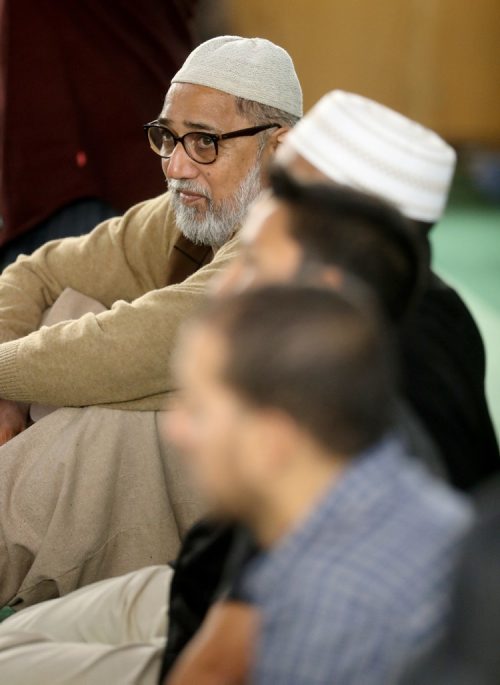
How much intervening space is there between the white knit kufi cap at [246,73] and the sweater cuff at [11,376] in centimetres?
69

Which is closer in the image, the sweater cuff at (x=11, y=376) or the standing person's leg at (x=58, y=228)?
the sweater cuff at (x=11, y=376)

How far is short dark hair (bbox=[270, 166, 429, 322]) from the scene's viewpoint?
1.16 m

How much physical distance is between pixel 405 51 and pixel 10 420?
4.67 meters

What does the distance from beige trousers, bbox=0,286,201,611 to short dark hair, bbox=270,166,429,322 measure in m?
0.97

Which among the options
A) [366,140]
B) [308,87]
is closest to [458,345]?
[366,140]

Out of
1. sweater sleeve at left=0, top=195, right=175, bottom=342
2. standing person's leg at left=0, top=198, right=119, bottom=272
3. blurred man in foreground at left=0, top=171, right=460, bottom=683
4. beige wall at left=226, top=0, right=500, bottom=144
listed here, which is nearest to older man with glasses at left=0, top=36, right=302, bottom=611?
sweater sleeve at left=0, top=195, right=175, bottom=342

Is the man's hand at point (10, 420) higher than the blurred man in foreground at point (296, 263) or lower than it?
lower

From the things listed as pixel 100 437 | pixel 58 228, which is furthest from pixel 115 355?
pixel 58 228

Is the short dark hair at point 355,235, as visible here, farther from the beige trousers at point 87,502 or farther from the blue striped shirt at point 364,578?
the beige trousers at point 87,502

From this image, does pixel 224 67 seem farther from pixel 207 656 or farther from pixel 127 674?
pixel 207 656

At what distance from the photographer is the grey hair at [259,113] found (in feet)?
7.50

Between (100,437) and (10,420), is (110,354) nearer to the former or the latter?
(100,437)

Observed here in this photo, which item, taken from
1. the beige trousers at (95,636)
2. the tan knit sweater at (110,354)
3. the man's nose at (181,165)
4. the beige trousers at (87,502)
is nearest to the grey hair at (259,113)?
the man's nose at (181,165)

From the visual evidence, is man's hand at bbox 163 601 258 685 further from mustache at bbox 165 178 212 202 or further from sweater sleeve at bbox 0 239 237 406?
mustache at bbox 165 178 212 202
